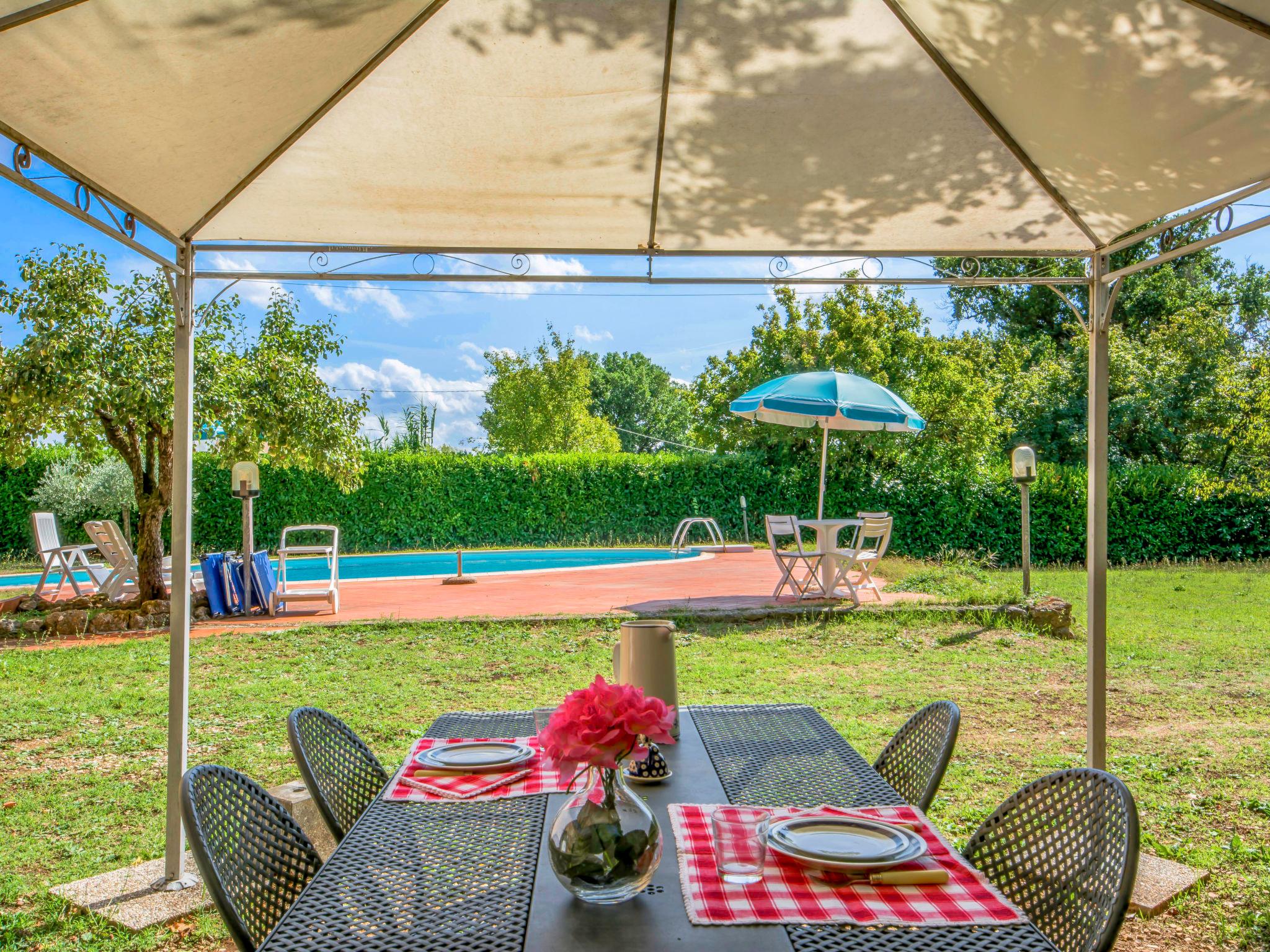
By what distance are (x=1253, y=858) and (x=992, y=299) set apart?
862 inches

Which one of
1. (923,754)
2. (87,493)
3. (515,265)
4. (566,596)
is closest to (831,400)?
(566,596)

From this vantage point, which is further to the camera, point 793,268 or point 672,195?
point 793,268

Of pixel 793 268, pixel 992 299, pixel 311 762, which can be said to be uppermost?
pixel 992 299

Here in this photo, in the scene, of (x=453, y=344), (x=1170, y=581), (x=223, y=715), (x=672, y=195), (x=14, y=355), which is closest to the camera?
(x=672, y=195)

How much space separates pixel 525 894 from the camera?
130 centimetres

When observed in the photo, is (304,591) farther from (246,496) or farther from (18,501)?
(18,501)

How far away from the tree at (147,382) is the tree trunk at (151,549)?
0.5 inches

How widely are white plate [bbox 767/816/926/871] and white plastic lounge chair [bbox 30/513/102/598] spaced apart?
9.57 m

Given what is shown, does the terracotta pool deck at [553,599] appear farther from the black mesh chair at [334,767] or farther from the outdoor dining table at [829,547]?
the black mesh chair at [334,767]

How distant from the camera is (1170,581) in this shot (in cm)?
1121

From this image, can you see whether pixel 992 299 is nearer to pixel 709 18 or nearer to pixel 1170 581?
pixel 1170 581

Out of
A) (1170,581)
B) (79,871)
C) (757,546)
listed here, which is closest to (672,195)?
(79,871)

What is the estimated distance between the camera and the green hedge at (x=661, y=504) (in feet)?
48.1

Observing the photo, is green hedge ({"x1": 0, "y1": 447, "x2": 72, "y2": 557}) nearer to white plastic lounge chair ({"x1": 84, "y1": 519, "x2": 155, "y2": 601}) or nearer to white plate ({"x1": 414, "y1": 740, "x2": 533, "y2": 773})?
white plastic lounge chair ({"x1": 84, "y1": 519, "x2": 155, "y2": 601})
